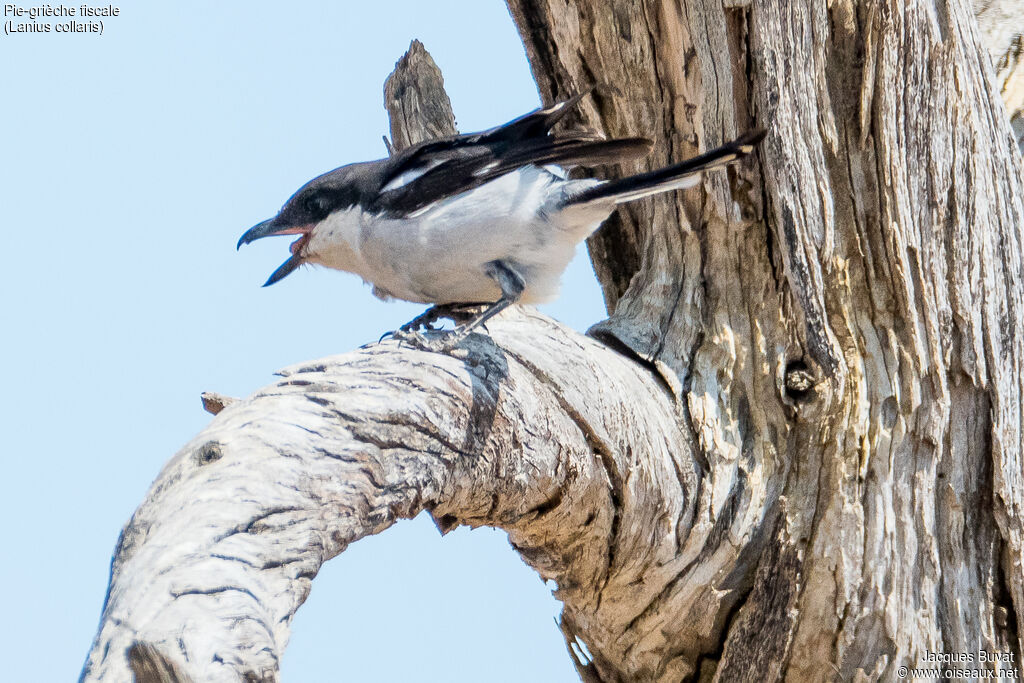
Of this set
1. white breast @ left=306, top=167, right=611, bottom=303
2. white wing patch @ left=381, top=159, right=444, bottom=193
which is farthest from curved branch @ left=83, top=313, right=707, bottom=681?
white wing patch @ left=381, top=159, right=444, bottom=193

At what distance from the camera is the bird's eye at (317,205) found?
3.52m

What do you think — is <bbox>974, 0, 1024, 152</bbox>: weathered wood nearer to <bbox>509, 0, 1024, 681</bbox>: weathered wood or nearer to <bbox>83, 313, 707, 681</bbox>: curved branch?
<bbox>509, 0, 1024, 681</bbox>: weathered wood

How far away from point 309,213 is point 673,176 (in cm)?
137

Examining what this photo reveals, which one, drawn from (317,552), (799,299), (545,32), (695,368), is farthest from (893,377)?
(317,552)

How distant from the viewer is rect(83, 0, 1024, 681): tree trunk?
10.0ft

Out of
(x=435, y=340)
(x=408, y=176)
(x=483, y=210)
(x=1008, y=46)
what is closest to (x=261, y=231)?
(x=408, y=176)

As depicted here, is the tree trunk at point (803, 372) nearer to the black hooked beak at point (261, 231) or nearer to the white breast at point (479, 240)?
the white breast at point (479, 240)

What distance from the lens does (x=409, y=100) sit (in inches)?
159

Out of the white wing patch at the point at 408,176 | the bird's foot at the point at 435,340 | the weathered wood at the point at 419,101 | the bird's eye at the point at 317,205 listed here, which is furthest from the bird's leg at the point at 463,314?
the weathered wood at the point at 419,101

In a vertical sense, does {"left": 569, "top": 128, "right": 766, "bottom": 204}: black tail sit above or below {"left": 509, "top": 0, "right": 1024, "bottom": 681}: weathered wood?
above

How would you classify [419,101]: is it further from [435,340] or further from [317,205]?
[435,340]

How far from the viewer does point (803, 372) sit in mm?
3145

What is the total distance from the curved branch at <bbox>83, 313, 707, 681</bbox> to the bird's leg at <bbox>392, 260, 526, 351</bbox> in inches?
2.7

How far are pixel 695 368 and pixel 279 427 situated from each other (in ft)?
5.34
